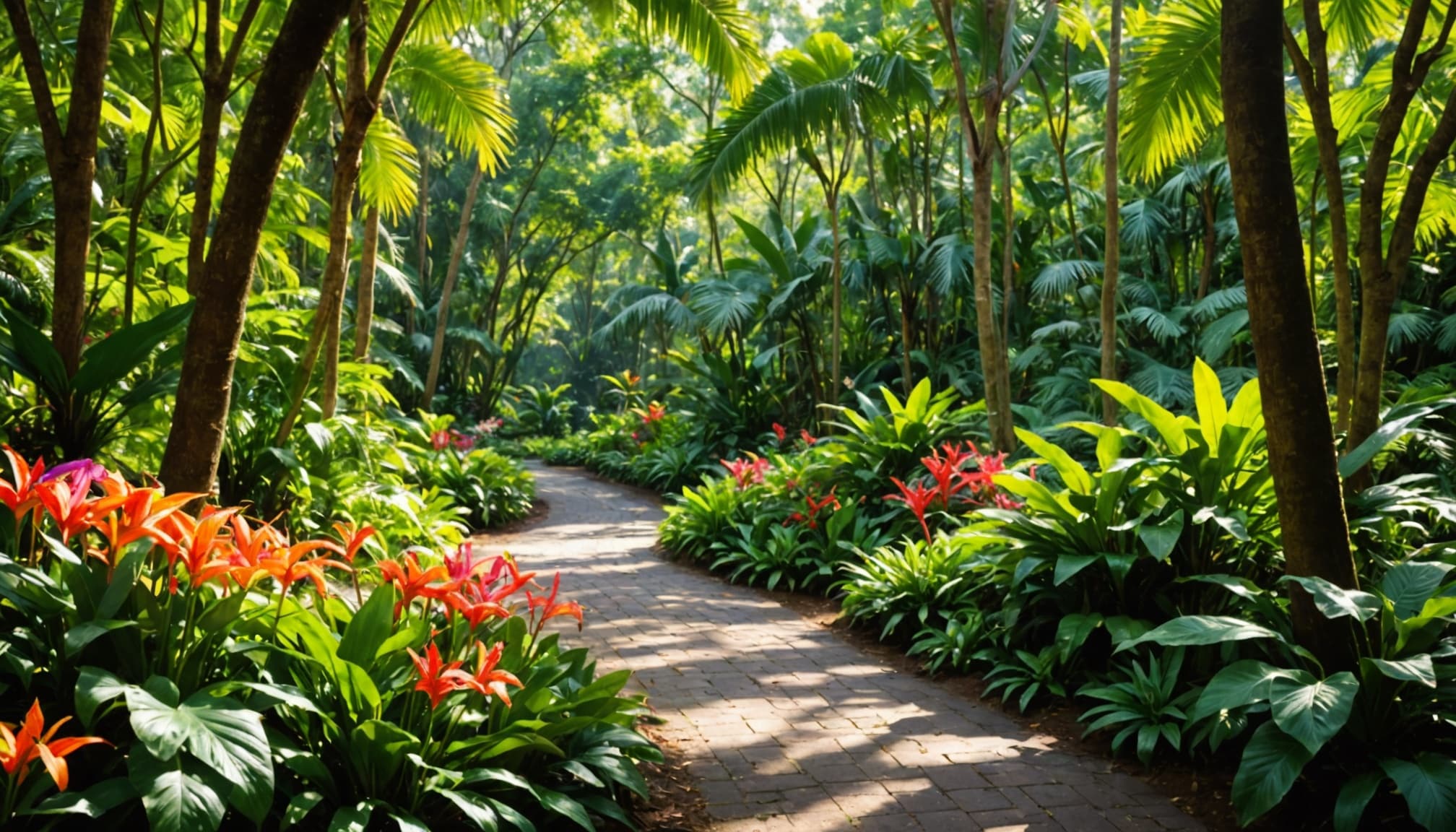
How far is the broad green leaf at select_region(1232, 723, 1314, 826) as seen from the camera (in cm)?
295

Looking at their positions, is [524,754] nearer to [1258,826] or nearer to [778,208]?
[1258,826]

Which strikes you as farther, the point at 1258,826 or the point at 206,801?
the point at 1258,826

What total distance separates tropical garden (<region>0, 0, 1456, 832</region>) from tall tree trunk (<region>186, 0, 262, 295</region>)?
0.08 ft

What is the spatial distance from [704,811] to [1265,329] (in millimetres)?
2332

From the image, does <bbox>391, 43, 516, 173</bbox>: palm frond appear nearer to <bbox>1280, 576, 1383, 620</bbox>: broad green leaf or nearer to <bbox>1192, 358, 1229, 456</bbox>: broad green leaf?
<bbox>1192, 358, 1229, 456</bbox>: broad green leaf

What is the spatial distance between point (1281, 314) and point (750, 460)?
9207 millimetres

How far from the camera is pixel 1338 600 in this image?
3100 millimetres

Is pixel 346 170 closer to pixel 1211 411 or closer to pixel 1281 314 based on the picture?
pixel 1211 411

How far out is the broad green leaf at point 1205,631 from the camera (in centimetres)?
326

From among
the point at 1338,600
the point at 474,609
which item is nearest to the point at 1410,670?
the point at 1338,600

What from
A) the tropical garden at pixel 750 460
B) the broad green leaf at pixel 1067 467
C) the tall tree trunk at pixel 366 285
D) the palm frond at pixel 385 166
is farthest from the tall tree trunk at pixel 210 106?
the broad green leaf at pixel 1067 467

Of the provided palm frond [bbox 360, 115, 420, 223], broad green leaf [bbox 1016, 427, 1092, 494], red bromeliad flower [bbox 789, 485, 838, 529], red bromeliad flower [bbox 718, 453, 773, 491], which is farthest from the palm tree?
broad green leaf [bbox 1016, 427, 1092, 494]

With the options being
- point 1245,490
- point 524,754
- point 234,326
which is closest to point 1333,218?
point 1245,490

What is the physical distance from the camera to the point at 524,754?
9.99 ft
